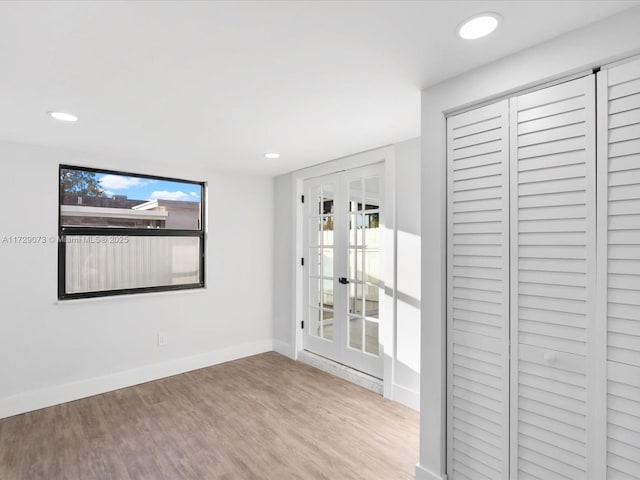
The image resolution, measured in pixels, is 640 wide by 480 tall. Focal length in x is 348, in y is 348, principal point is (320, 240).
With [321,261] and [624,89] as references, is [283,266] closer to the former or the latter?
[321,261]

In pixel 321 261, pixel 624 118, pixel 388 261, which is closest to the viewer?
pixel 624 118

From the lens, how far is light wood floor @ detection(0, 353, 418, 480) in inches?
85.2

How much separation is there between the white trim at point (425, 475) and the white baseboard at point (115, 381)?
9.01 ft

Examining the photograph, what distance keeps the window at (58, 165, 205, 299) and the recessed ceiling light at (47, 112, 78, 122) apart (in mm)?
1018

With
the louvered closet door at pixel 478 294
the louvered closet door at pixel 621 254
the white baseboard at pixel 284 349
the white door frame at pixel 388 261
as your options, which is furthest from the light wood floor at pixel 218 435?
the louvered closet door at pixel 621 254

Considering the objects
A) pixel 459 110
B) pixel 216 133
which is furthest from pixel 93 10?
pixel 459 110

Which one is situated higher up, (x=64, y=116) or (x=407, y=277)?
(x=64, y=116)

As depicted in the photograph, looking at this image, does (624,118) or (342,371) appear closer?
(624,118)

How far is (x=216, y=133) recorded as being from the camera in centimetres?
274

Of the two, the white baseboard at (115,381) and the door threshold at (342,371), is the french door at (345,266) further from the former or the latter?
the white baseboard at (115,381)

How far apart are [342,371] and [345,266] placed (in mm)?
1090

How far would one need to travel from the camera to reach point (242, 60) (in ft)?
5.42

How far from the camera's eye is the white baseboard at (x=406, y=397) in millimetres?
2906

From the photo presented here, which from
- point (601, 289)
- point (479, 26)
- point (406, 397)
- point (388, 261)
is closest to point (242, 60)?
point (479, 26)
